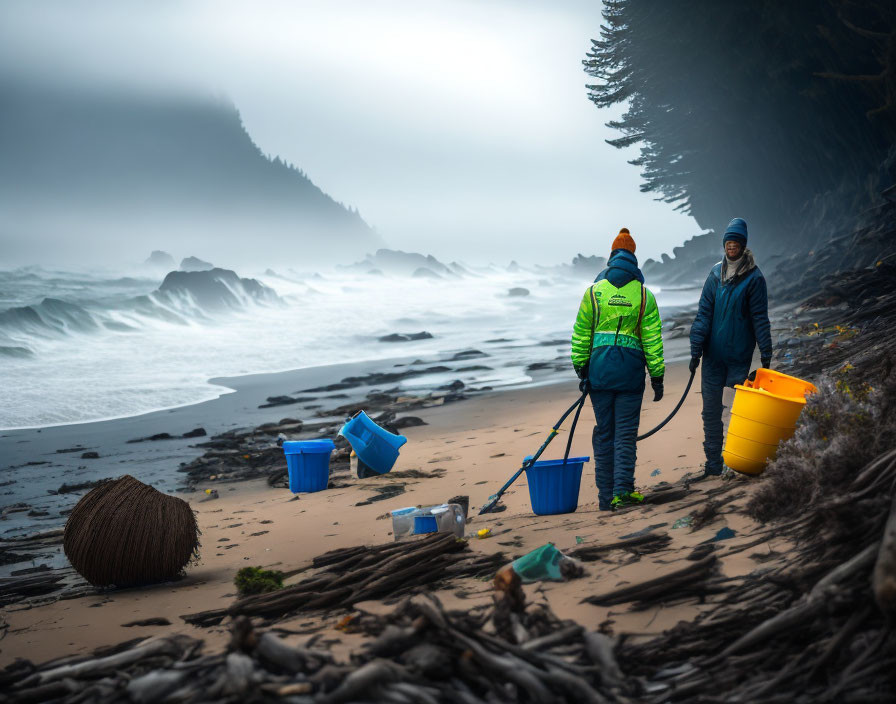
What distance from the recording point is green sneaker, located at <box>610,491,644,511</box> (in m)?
5.41

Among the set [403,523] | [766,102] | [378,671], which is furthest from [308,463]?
[766,102]

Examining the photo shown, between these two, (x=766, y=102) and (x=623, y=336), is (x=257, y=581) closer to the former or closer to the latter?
(x=623, y=336)

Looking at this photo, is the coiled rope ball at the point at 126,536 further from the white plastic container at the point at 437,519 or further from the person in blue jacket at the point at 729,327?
the person in blue jacket at the point at 729,327

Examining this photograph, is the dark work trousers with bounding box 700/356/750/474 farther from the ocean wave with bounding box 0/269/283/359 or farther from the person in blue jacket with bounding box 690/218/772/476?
the ocean wave with bounding box 0/269/283/359

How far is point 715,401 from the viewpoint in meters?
6.12

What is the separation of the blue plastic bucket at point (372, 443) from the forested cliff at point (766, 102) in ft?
63.2

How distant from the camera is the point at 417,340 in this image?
1320 inches

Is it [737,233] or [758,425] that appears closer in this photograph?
[758,425]

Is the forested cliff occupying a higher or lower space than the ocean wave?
higher

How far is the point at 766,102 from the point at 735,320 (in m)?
33.6

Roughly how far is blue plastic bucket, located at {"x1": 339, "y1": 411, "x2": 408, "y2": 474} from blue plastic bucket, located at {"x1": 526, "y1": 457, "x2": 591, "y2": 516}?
105 inches

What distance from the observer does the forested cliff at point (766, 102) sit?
25578mm

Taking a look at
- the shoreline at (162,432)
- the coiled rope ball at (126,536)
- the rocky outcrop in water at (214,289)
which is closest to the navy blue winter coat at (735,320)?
the coiled rope ball at (126,536)

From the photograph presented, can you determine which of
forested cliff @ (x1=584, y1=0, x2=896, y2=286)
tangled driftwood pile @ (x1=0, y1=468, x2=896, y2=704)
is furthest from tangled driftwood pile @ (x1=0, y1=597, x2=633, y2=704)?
forested cliff @ (x1=584, y1=0, x2=896, y2=286)
